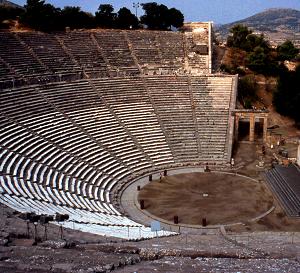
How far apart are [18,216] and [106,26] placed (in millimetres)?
41456

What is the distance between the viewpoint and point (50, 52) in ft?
155

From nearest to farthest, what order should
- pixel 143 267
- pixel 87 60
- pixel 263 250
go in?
pixel 143 267, pixel 263 250, pixel 87 60

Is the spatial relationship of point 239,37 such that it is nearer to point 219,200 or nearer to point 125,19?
point 125,19

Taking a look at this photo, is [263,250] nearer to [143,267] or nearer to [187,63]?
[143,267]

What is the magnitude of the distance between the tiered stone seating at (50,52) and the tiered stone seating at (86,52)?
3.19ft

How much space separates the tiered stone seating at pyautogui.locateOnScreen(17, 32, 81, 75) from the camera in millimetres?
45562

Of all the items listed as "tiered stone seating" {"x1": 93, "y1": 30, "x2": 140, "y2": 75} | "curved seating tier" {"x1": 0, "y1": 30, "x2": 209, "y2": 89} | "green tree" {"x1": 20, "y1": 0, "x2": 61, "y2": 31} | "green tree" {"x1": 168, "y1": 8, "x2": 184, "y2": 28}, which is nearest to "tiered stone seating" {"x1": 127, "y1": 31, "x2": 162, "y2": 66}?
"curved seating tier" {"x1": 0, "y1": 30, "x2": 209, "y2": 89}

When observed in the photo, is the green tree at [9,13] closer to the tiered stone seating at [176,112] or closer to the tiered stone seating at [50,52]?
the tiered stone seating at [50,52]

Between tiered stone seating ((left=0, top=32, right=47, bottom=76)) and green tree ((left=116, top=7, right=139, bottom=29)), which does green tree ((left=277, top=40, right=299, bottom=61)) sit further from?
tiered stone seating ((left=0, top=32, right=47, bottom=76))

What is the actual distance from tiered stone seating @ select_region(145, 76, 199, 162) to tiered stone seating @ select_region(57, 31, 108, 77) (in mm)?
5070

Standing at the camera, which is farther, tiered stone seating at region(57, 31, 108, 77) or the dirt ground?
tiered stone seating at region(57, 31, 108, 77)

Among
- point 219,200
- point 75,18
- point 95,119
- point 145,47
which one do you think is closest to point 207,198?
point 219,200

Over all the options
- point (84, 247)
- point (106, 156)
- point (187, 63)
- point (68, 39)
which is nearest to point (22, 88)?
point (106, 156)

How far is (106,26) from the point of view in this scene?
5844cm
